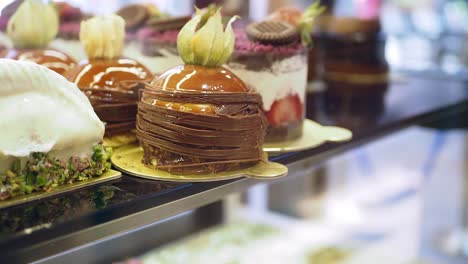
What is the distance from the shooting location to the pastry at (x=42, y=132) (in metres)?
0.80

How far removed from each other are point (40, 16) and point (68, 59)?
108 millimetres

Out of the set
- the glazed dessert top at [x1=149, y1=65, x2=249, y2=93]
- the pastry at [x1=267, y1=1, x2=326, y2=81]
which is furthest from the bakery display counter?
the pastry at [x1=267, y1=1, x2=326, y2=81]

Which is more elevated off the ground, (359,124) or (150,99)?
(150,99)

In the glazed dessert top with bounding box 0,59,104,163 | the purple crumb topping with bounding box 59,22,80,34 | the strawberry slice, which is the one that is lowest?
the strawberry slice

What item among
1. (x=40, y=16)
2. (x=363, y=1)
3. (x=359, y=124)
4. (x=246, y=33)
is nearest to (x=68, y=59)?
(x=40, y=16)

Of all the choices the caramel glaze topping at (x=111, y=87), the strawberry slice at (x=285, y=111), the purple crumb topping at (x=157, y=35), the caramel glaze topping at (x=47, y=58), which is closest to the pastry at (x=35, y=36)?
the caramel glaze topping at (x=47, y=58)

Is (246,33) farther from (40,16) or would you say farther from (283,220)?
(283,220)

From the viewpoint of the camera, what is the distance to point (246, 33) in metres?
1.25

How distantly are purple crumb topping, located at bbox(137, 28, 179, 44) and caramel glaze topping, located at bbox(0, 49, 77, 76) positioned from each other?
22 cm

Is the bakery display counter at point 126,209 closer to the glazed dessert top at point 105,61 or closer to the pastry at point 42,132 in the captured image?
the pastry at point 42,132

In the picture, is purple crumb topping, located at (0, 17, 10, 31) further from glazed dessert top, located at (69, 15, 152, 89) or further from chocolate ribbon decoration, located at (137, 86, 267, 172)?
chocolate ribbon decoration, located at (137, 86, 267, 172)

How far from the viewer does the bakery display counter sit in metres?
0.73

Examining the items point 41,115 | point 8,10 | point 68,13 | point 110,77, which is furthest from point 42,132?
point 68,13

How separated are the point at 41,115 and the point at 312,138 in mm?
657
